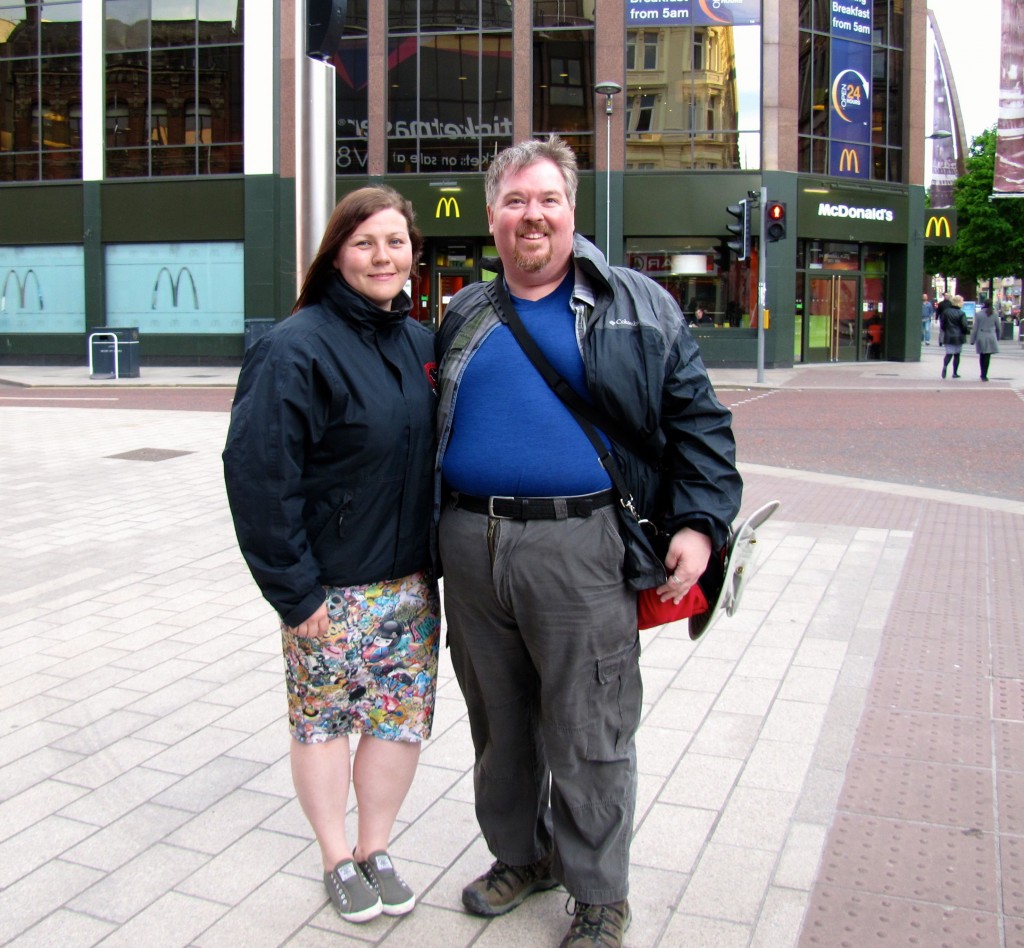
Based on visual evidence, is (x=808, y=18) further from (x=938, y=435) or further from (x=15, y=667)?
(x=15, y=667)

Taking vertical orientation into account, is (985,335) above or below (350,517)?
above

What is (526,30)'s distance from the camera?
26484 millimetres

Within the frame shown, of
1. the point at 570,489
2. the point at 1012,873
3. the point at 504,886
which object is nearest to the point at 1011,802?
the point at 1012,873

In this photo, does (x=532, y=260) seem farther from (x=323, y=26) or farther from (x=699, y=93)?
(x=699, y=93)

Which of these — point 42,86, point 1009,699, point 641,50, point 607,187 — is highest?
point 641,50

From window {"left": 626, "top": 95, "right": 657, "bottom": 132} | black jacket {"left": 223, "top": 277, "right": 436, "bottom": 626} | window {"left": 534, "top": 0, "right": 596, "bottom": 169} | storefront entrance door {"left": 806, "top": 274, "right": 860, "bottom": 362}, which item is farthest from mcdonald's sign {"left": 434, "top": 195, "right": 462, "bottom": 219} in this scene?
black jacket {"left": 223, "top": 277, "right": 436, "bottom": 626}

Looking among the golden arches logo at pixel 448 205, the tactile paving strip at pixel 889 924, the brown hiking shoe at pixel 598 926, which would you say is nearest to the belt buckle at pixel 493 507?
the brown hiking shoe at pixel 598 926

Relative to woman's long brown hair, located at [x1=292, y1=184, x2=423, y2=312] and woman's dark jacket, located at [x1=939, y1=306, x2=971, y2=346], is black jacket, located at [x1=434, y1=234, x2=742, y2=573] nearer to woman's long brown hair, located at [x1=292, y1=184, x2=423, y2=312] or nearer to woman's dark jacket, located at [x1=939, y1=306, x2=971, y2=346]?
woman's long brown hair, located at [x1=292, y1=184, x2=423, y2=312]

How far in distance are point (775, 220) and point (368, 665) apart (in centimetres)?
1944

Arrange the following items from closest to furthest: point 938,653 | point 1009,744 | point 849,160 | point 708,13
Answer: point 1009,744 < point 938,653 < point 708,13 < point 849,160

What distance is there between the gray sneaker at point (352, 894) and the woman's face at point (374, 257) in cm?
145

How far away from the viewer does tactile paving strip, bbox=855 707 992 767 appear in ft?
12.8

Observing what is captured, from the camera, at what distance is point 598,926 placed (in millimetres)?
2723

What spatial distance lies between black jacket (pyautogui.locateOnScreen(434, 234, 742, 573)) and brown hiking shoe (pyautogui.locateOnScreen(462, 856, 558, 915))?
3.23ft
